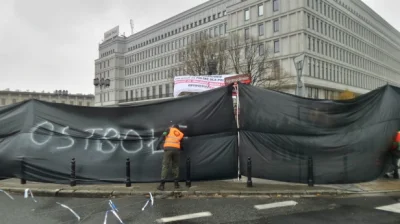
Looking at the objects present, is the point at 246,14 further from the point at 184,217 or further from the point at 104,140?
the point at 184,217

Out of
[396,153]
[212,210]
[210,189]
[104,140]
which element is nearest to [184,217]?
[212,210]

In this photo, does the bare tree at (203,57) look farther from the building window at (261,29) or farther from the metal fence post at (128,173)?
the building window at (261,29)

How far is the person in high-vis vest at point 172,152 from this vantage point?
772cm

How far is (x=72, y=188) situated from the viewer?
25.5 ft

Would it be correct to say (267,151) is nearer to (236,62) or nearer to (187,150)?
(187,150)

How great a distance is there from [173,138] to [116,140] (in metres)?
1.65

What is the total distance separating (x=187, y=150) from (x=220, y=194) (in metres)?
1.47

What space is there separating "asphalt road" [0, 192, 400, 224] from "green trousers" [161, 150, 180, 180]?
2.77ft

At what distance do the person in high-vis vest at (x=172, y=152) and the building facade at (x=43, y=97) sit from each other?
108334 millimetres

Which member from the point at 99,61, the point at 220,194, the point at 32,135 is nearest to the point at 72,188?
the point at 32,135

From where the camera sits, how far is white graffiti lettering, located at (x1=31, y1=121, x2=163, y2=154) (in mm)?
8344

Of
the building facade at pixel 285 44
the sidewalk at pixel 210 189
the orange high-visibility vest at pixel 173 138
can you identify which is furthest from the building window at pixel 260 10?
the orange high-visibility vest at pixel 173 138

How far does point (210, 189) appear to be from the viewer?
770cm

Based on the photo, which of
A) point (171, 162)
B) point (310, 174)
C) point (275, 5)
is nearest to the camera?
point (171, 162)
